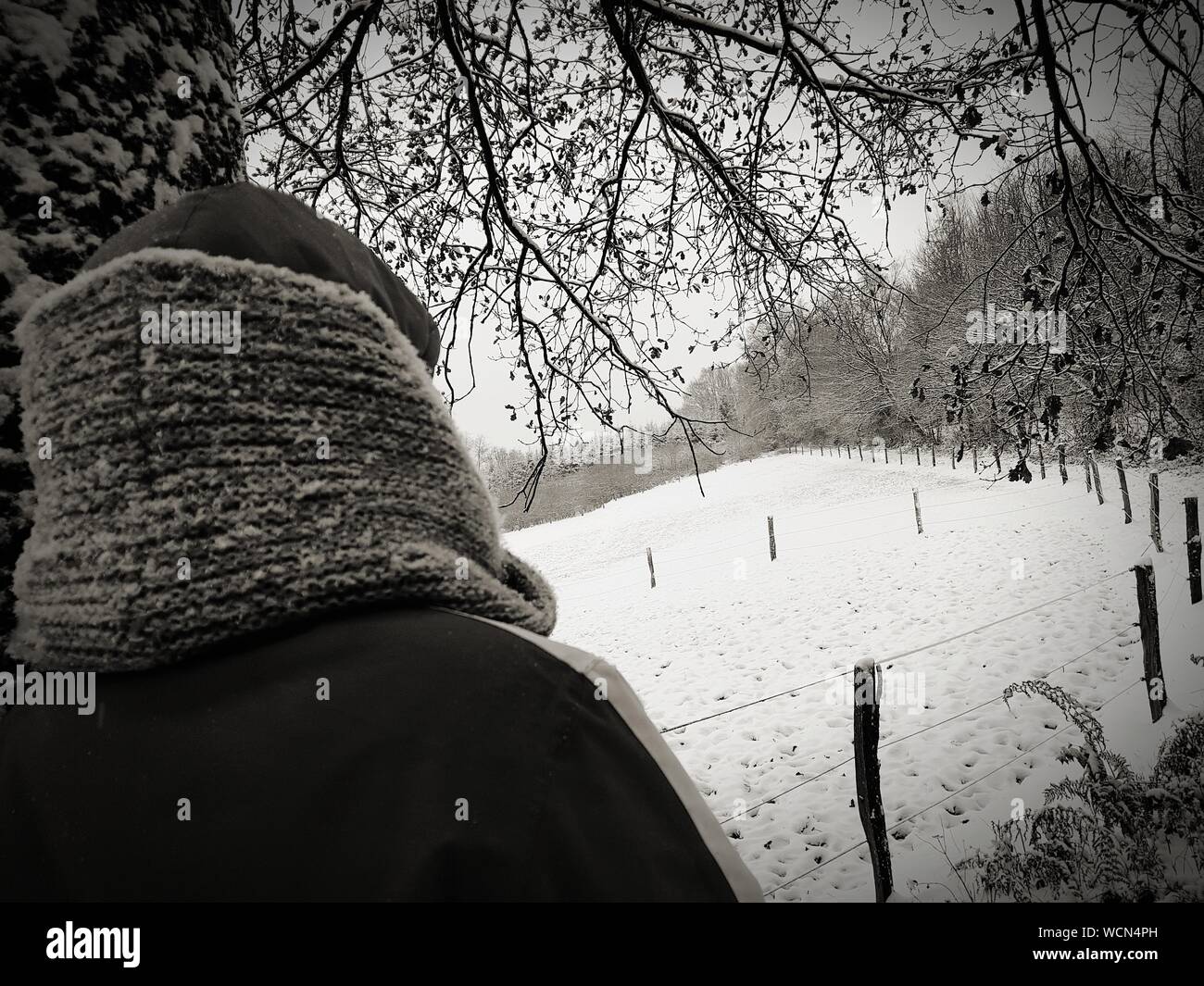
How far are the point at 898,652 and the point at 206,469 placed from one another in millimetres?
9845

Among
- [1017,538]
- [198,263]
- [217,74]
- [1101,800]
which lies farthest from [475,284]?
[1017,538]

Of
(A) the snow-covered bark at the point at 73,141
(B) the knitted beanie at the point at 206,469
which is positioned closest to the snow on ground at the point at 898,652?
(B) the knitted beanie at the point at 206,469

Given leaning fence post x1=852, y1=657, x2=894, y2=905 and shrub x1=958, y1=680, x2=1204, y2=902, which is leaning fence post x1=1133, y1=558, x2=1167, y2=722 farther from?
leaning fence post x1=852, y1=657, x2=894, y2=905

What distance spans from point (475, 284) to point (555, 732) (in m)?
3.54

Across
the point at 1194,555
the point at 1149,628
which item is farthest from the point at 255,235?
the point at 1194,555

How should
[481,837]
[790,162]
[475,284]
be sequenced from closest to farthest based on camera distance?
[481,837] < [790,162] < [475,284]

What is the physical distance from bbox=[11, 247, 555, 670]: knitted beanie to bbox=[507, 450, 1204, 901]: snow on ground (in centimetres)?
428

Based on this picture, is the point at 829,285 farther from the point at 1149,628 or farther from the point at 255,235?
the point at 1149,628

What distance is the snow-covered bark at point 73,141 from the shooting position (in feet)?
3.32

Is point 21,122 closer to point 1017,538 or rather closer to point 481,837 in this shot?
point 481,837

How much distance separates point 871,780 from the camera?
159 inches

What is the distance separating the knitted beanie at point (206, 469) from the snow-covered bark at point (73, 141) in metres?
0.44

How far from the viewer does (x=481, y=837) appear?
0.55 metres

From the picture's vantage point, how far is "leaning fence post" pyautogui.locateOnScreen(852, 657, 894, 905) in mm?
3934
